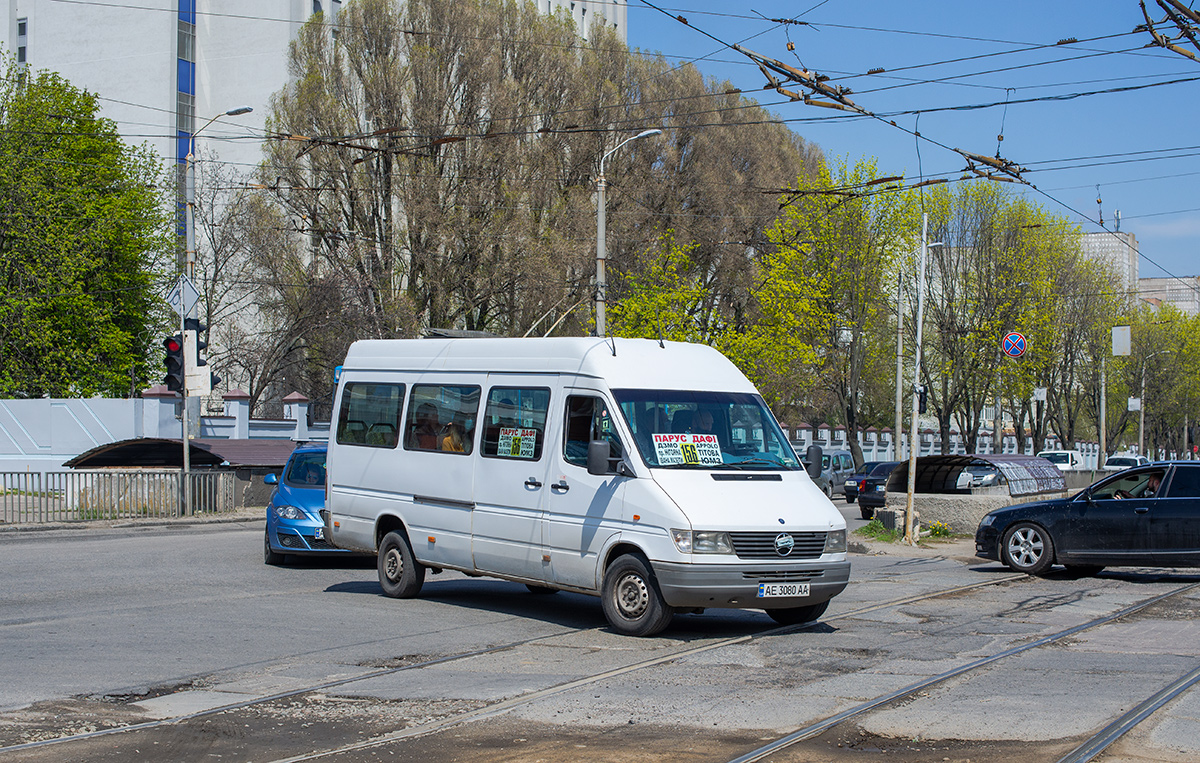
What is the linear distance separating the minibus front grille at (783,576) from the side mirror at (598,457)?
4.76 feet

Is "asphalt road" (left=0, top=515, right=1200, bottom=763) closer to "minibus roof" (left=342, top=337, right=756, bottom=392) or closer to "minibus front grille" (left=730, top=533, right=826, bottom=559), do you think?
"minibus front grille" (left=730, top=533, right=826, bottom=559)

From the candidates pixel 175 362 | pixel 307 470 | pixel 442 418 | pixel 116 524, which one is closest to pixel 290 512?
pixel 307 470

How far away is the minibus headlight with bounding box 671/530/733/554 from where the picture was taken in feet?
31.0

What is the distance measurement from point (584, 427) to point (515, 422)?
3.09ft

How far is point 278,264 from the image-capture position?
4144 centimetres

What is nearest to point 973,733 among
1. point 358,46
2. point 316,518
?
point 316,518

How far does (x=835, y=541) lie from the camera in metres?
10.1

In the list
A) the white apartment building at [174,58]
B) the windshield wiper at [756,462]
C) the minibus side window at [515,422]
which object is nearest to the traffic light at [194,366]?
the minibus side window at [515,422]

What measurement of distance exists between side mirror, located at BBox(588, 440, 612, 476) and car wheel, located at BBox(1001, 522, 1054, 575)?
304 inches

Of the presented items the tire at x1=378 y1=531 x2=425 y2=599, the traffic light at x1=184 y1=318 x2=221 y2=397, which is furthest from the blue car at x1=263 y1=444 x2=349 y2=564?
the traffic light at x1=184 y1=318 x2=221 y2=397

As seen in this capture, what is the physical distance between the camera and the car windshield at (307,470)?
643 inches

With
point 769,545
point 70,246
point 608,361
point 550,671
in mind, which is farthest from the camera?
point 70,246

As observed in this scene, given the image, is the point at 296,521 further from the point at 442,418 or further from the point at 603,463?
the point at 603,463

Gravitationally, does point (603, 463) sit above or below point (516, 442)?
below
